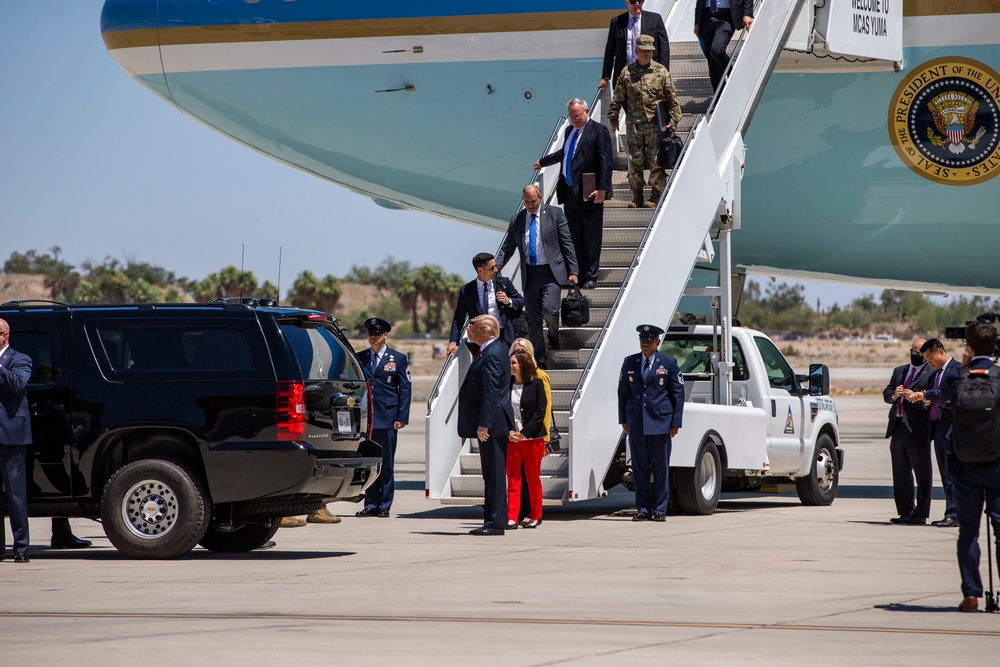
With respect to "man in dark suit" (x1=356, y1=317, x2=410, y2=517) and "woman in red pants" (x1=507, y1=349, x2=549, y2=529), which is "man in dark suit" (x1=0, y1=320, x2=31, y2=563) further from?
"man in dark suit" (x1=356, y1=317, x2=410, y2=517)

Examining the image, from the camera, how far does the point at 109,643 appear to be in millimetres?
6586

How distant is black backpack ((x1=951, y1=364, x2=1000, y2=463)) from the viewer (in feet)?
25.2

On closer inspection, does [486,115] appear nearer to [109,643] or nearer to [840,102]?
[840,102]

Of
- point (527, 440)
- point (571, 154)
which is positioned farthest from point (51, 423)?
point (571, 154)

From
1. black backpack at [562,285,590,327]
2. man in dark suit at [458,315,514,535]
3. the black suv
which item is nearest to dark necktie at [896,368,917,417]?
black backpack at [562,285,590,327]

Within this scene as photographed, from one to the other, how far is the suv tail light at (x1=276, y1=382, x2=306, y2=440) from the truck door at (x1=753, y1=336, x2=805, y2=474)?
5.89 metres

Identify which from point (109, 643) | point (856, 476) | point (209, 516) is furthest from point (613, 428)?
point (856, 476)

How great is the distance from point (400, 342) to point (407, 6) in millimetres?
99883

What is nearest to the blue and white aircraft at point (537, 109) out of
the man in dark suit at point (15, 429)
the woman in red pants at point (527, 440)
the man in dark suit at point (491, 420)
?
the woman in red pants at point (527, 440)

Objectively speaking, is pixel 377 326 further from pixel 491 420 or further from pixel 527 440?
pixel 491 420

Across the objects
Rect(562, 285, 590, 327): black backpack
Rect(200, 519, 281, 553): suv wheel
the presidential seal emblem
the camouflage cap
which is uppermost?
the camouflage cap

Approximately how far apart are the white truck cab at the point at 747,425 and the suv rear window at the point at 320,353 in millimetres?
3380

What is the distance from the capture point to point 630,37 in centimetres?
1421

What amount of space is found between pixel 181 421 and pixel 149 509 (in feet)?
2.13
